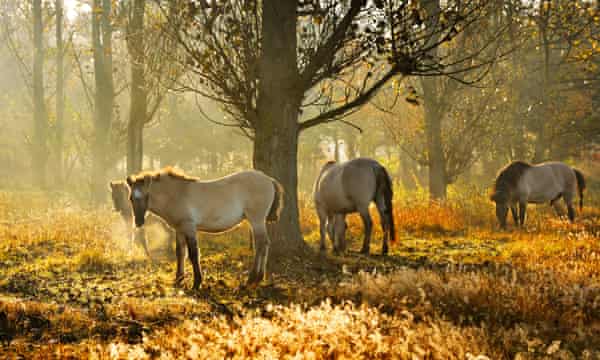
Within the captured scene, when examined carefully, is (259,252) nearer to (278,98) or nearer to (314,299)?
(314,299)

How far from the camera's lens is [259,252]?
297 inches

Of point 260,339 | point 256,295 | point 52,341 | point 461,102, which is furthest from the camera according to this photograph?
point 461,102

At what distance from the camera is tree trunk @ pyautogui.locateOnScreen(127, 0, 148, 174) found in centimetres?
1294

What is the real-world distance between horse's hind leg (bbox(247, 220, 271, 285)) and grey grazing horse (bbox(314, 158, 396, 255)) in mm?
2721

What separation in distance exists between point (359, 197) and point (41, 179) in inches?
1011

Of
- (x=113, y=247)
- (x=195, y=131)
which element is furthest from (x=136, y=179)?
(x=195, y=131)

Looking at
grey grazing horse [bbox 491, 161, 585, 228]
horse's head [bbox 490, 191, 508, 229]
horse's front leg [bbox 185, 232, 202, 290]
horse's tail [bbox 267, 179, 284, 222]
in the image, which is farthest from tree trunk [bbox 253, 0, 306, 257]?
grey grazing horse [bbox 491, 161, 585, 228]

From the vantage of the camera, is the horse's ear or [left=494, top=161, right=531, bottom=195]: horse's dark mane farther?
[left=494, top=161, right=531, bottom=195]: horse's dark mane

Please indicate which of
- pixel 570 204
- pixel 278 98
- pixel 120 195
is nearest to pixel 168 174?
pixel 278 98

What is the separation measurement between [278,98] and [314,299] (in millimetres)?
4098

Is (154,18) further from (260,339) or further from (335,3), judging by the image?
(260,339)

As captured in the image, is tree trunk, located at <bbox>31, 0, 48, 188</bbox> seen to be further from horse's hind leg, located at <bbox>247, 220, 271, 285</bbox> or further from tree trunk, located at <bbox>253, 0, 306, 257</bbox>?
horse's hind leg, located at <bbox>247, 220, 271, 285</bbox>


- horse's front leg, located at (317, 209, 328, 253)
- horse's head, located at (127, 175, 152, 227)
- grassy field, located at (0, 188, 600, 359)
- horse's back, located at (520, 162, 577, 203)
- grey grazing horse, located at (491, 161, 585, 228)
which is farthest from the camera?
horse's back, located at (520, 162, 577, 203)

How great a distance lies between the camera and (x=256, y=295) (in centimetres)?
676
